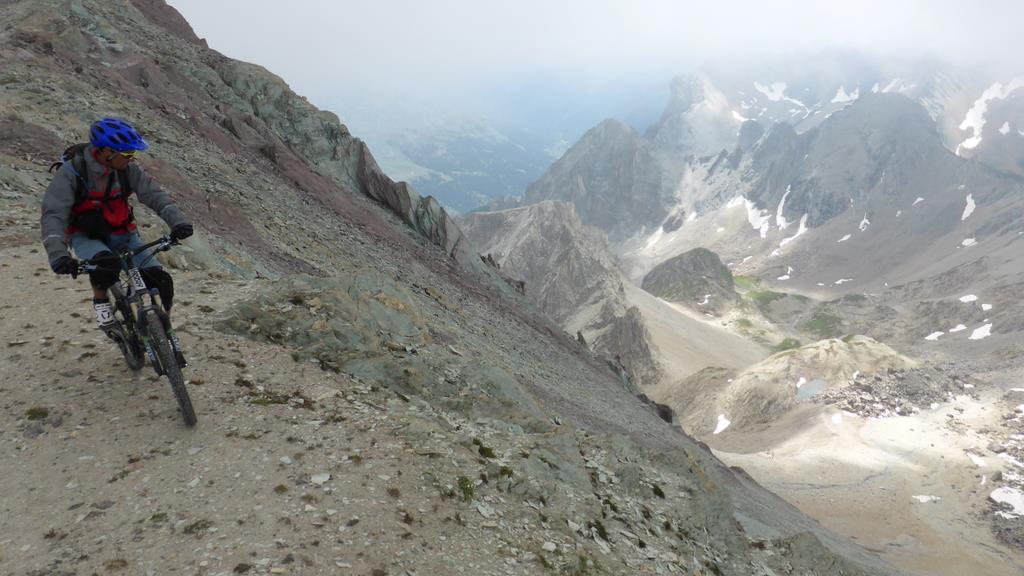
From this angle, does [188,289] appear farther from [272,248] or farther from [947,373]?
[947,373]

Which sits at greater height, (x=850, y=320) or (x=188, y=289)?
(x=188, y=289)

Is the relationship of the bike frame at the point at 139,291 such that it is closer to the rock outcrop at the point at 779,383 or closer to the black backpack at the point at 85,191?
the black backpack at the point at 85,191

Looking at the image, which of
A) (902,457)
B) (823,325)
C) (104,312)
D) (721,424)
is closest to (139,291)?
(104,312)

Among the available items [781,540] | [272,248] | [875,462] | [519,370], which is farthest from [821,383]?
[272,248]

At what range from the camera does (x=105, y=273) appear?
8.59 metres

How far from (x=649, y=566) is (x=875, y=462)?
267 feet

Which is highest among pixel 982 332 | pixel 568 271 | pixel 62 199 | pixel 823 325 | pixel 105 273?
pixel 62 199

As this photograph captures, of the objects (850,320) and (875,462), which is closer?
(875,462)

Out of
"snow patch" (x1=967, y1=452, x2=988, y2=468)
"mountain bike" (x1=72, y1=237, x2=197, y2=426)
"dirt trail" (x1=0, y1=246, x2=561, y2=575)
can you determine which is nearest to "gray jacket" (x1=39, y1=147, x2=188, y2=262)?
"mountain bike" (x1=72, y1=237, x2=197, y2=426)

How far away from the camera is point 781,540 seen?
17.4 meters

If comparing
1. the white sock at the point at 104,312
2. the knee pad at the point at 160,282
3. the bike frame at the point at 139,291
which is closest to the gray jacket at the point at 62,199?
the bike frame at the point at 139,291

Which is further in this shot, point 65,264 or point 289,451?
point 289,451

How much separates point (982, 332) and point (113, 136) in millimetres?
194047

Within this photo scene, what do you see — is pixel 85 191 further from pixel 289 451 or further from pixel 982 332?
pixel 982 332
